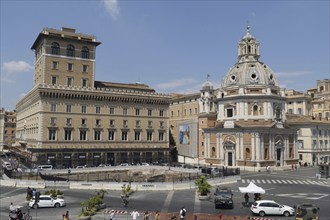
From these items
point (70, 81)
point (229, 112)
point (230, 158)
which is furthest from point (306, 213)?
point (70, 81)

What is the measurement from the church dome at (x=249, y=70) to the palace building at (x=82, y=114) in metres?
16.8

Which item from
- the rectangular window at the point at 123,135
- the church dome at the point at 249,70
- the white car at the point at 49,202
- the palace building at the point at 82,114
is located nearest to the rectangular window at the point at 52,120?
the palace building at the point at 82,114

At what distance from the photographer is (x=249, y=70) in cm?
8594

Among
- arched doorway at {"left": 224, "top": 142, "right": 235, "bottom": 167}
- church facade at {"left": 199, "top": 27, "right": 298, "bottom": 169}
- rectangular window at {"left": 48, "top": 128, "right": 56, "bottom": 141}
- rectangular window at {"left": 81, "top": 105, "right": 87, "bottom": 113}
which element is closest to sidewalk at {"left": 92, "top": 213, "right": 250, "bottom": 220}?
rectangular window at {"left": 48, "top": 128, "right": 56, "bottom": 141}

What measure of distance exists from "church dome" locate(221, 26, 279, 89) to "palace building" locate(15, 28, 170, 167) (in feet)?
55.2

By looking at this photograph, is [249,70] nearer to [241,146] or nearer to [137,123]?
[241,146]

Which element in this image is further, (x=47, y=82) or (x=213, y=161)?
(x=213, y=161)

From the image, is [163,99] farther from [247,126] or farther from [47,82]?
[47,82]

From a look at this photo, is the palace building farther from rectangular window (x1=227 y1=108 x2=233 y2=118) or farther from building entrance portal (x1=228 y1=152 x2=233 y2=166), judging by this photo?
building entrance portal (x1=228 y1=152 x2=233 y2=166)

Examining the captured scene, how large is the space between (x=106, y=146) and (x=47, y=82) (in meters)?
18.6

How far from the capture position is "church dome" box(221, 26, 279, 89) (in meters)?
84.8

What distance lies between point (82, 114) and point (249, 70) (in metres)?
39.7

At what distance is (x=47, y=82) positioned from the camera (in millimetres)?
77938

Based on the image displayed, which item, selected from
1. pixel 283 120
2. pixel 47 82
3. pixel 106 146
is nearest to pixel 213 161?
pixel 283 120
